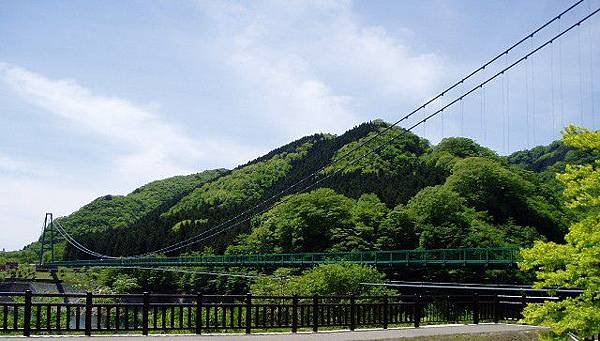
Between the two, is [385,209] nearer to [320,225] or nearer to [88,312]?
[320,225]

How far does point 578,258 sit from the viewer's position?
33.2 feet

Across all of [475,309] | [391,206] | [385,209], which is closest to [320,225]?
[385,209]

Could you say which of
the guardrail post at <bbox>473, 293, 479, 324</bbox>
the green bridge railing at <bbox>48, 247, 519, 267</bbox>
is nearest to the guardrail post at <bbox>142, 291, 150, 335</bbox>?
the guardrail post at <bbox>473, 293, 479, 324</bbox>

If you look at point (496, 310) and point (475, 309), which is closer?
point (475, 309)

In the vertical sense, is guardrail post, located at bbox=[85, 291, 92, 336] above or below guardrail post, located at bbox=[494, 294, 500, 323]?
above

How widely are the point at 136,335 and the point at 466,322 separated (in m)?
11.0

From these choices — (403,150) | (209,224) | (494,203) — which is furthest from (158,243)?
(494,203)

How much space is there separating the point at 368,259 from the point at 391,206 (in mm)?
19816

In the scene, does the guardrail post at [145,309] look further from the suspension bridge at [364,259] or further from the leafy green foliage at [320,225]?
the leafy green foliage at [320,225]

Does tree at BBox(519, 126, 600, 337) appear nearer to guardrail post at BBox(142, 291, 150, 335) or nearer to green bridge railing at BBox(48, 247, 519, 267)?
guardrail post at BBox(142, 291, 150, 335)

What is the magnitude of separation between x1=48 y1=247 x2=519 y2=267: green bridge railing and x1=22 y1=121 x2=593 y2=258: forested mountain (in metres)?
5.63

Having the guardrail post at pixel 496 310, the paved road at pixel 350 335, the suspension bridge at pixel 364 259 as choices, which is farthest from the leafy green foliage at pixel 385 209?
the paved road at pixel 350 335

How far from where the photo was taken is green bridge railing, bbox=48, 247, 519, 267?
41812 mm

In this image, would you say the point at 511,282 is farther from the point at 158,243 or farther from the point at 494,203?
the point at 158,243
